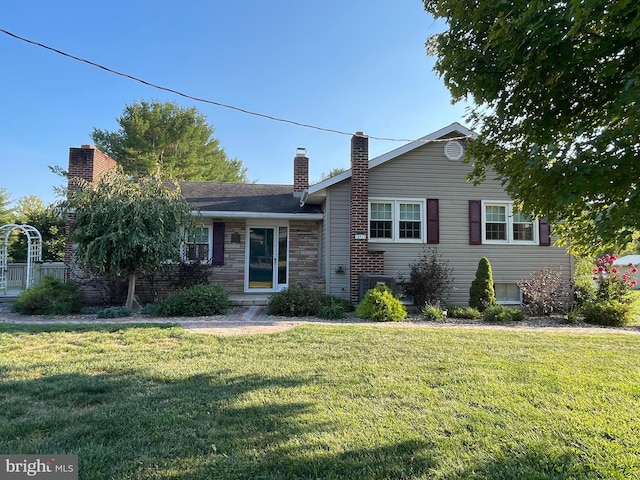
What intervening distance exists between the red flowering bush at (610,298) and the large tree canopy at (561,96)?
675cm

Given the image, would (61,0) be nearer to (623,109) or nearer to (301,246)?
(301,246)

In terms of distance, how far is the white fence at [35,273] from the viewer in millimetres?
10961

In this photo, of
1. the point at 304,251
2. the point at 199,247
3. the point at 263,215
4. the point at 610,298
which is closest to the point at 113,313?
the point at 199,247

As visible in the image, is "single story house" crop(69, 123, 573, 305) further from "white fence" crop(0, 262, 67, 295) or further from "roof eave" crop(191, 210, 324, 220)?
"white fence" crop(0, 262, 67, 295)

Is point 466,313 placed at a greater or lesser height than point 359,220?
lesser

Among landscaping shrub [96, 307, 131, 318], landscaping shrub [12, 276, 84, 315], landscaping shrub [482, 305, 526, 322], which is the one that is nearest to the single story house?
landscaping shrub [482, 305, 526, 322]

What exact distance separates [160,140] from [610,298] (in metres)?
24.9

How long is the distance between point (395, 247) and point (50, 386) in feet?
28.0

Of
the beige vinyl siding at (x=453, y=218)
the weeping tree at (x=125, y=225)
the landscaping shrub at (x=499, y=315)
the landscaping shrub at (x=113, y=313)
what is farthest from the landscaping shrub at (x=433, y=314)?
the landscaping shrub at (x=113, y=313)

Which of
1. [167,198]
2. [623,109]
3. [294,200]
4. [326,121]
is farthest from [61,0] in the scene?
[623,109]

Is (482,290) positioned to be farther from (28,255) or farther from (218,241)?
(28,255)

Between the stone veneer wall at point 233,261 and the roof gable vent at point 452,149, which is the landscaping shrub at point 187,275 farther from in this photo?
the roof gable vent at point 452,149

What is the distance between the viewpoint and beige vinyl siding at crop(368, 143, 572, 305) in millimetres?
10617

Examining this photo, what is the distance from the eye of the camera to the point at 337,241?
33.9 feet
